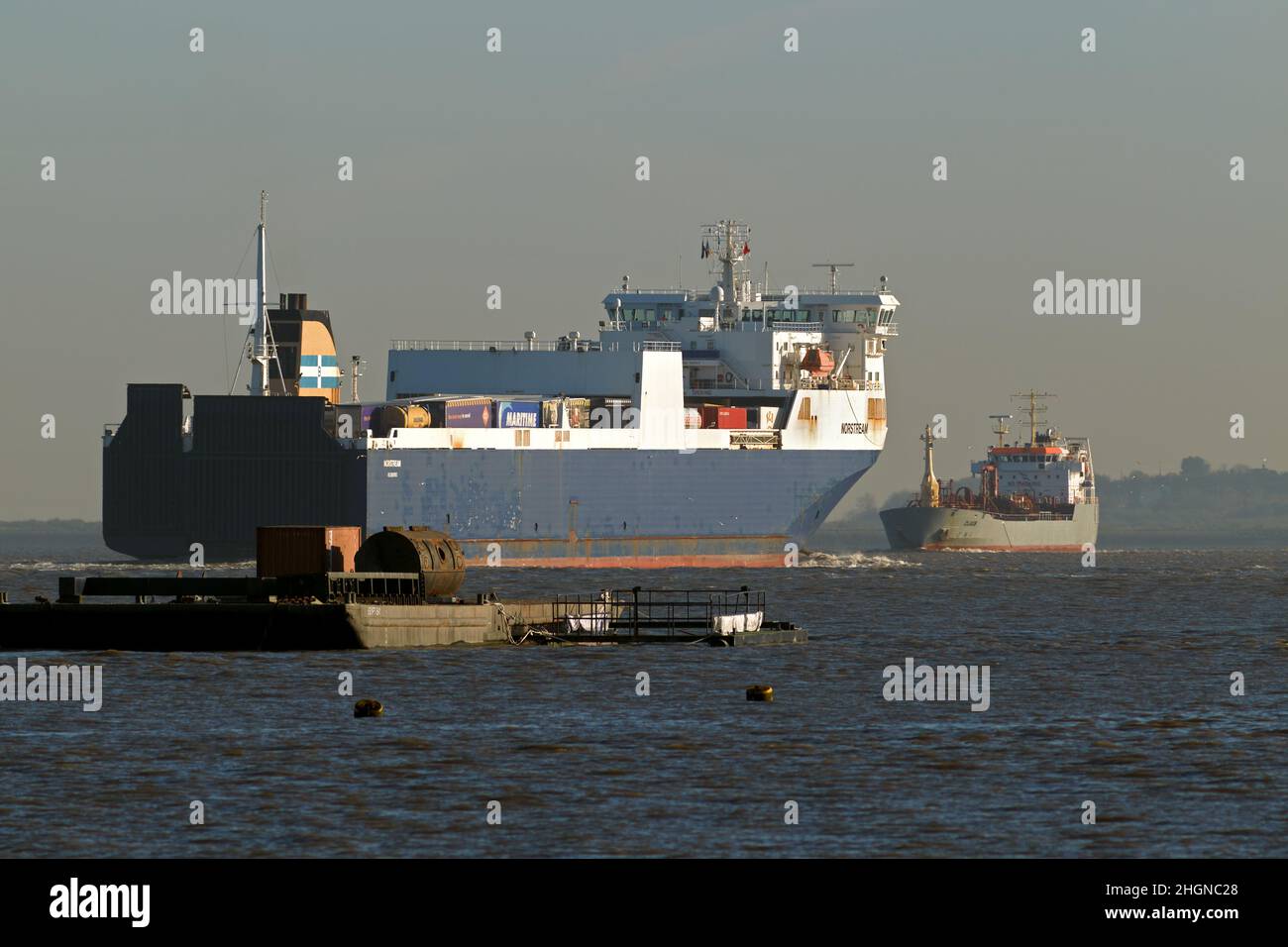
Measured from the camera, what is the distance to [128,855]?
2753 cm

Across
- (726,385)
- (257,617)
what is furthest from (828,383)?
(257,617)

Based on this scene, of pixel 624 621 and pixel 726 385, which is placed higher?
pixel 726 385

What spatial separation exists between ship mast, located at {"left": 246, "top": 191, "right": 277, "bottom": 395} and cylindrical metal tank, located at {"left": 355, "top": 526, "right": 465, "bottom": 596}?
55216 millimetres

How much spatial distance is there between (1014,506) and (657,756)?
147557mm

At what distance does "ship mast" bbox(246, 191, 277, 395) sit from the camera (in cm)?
11288

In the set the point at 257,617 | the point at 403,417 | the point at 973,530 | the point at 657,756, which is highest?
the point at 403,417

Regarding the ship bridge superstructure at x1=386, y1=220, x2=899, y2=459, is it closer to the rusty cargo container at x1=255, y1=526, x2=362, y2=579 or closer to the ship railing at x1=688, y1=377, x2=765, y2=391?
the ship railing at x1=688, y1=377, x2=765, y2=391

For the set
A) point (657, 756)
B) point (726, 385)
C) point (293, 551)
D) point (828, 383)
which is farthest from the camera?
point (726, 385)

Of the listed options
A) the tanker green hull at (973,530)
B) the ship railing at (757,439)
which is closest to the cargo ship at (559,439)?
the ship railing at (757,439)

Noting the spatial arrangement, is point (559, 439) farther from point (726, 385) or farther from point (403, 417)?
point (726, 385)

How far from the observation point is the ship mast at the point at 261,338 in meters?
113

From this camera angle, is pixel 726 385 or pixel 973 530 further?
pixel 973 530

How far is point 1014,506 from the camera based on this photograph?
596 feet
